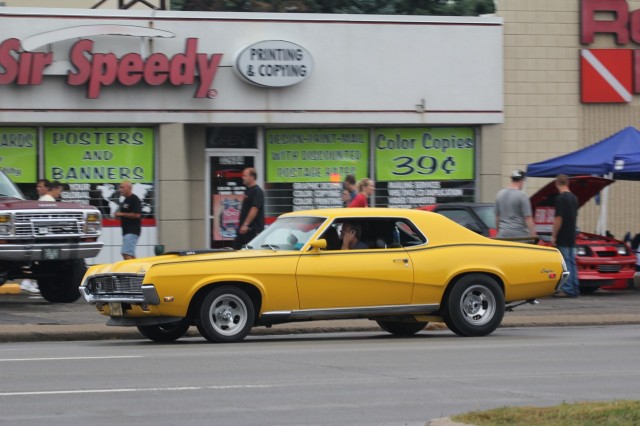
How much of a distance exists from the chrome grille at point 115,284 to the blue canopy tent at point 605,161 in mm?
11116

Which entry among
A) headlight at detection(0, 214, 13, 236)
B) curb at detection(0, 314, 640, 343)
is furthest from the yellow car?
headlight at detection(0, 214, 13, 236)

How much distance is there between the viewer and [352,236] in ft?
45.3

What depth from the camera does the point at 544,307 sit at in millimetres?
18516

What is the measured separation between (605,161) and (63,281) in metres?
9.72

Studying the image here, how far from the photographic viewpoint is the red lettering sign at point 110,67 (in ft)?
73.0

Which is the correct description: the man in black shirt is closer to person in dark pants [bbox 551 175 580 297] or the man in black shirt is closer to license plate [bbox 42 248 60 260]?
license plate [bbox 42 248 60 260]

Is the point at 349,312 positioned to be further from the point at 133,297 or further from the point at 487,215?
the point at 487,215

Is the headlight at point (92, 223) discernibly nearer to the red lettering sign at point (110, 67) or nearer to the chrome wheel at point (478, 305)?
the red lettering sign at point (110, 67)

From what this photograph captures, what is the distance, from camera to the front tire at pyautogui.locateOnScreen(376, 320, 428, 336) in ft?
48.6

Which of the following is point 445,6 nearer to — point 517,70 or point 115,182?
point 517,70

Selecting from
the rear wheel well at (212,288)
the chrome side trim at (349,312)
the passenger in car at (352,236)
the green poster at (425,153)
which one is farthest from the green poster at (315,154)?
the rear wheel well at (212,288)

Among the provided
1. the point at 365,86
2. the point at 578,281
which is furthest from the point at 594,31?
the point at 578,281

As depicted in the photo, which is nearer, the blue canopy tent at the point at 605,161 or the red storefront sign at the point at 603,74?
the blue canopy tent at the point at 605,161

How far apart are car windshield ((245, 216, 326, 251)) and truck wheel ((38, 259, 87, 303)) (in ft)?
17.0
